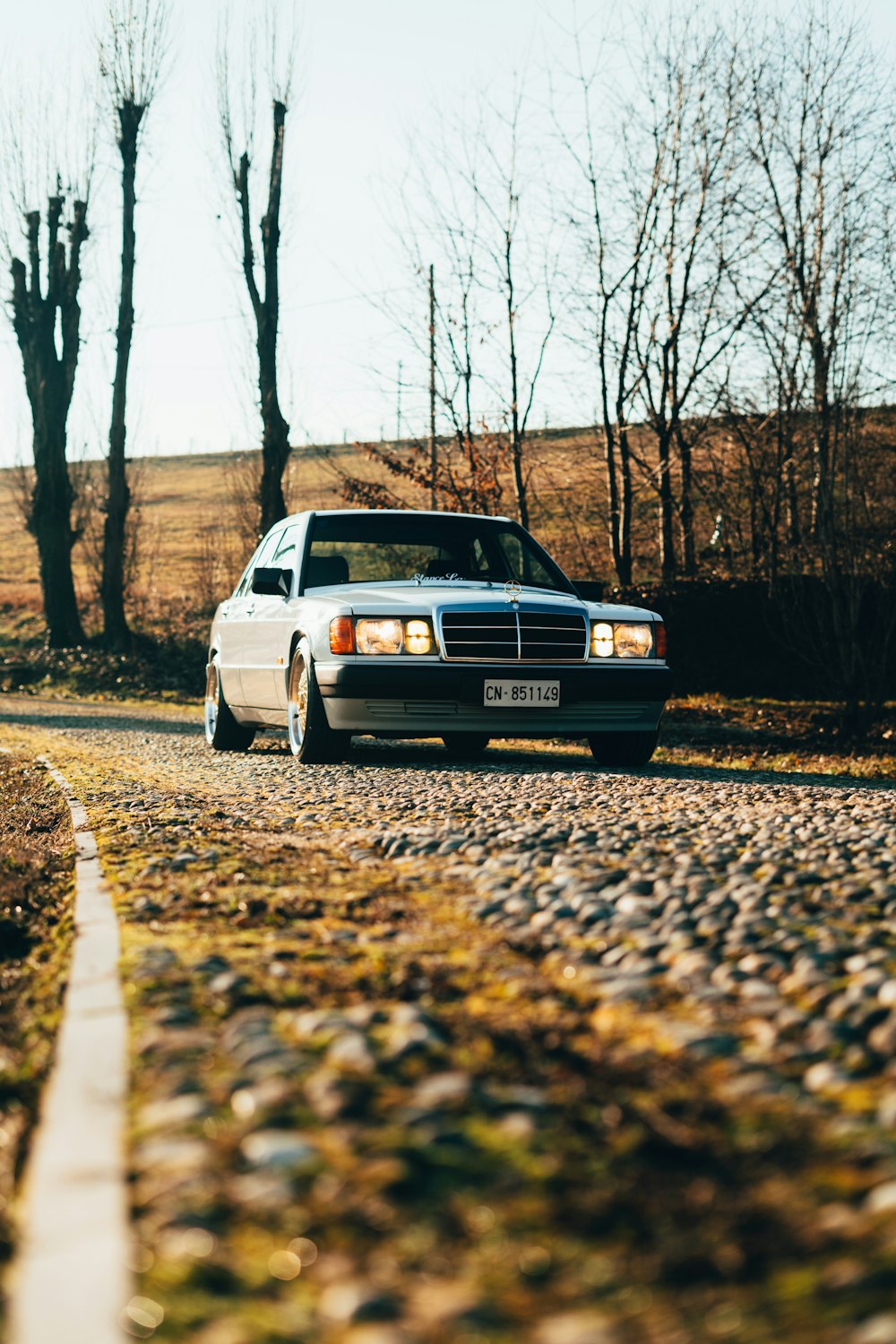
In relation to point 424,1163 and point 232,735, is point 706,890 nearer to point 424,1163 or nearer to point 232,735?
point 424,1163

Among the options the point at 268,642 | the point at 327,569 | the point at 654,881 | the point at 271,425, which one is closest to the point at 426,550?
the point at 327,569

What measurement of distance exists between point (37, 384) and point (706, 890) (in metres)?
29.8

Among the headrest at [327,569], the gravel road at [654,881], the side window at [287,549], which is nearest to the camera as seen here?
the gravel road at [654,881]

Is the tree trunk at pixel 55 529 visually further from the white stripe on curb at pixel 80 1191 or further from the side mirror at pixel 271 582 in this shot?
the white stripe on curb at pixel 80 1191

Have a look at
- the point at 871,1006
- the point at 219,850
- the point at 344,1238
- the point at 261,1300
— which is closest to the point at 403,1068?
the point at 344,1238

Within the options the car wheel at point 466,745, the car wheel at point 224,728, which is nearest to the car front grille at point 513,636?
the car wheel at point 466,745

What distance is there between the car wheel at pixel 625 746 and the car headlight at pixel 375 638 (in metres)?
1.61

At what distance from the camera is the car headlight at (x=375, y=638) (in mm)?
8328

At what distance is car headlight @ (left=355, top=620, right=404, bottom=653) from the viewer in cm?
833

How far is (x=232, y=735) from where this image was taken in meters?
11.5

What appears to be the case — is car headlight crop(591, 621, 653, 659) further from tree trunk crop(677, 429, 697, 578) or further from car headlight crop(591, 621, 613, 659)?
tree trunk crop(677, 429, 697, 578)

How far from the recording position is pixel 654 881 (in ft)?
14.4

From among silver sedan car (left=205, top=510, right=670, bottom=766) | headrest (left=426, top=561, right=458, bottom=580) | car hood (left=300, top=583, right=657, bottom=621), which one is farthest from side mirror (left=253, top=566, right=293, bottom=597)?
headrest (left=426, top=561, right=458, bottom=580)

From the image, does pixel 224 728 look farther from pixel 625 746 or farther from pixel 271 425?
pixel 271 425
